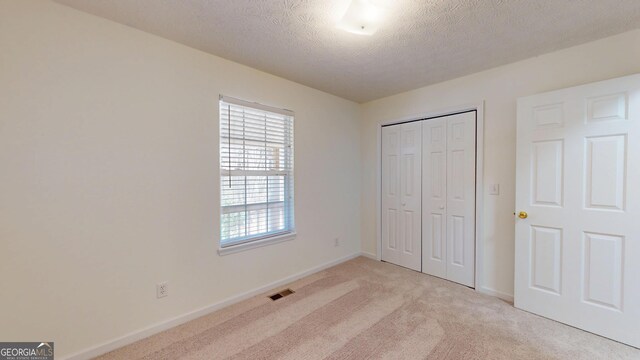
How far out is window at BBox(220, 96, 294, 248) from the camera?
96.3 inches

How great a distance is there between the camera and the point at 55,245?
1628 mm

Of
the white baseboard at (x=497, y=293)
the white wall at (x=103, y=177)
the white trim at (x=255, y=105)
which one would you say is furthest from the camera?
the white baseboard at (x=497, y=293)

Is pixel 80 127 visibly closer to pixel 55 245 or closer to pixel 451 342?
pixel 55 245

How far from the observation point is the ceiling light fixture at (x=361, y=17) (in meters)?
1.56

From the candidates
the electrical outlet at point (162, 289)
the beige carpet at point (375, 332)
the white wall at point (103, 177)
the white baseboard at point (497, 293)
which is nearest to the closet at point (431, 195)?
the white baseboard at point (497, 293)

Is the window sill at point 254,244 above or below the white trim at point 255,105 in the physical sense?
below

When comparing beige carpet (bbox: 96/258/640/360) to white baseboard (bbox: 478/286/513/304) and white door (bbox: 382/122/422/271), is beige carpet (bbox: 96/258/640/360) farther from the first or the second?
white door (bbox: 382/122/422/271)

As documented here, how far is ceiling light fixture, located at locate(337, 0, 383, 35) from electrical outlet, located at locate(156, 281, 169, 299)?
241cm

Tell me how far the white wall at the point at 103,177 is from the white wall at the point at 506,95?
2261 mm

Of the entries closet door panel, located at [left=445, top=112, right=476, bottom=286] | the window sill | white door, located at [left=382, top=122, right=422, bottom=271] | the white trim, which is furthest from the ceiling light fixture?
the window sill

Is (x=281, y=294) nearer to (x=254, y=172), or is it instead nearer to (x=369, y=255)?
(x=254, y=172)

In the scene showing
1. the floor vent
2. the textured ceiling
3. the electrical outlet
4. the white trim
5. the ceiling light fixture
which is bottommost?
the floor vent

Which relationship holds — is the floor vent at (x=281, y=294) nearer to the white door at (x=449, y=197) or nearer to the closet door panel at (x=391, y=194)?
the closet door panel at (x=391, y=194)

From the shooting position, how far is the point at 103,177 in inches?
70.7
